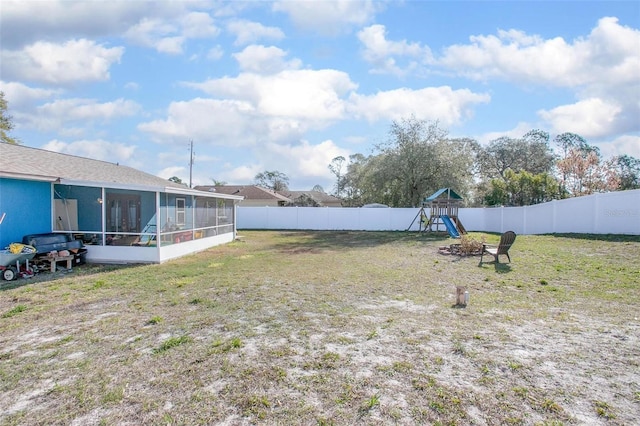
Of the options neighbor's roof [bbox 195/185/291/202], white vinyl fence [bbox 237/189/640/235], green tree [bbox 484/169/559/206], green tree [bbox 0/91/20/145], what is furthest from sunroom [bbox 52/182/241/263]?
green tree [bbox 484/169/559/206]

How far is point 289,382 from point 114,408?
1.38 meters

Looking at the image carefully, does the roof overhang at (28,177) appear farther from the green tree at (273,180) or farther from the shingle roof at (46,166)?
the green tree at (273,180)

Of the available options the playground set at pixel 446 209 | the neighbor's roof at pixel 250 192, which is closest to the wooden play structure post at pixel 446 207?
the playground set at pixel 446 209

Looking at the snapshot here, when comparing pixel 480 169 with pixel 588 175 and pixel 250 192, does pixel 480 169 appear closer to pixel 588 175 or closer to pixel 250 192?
pixel 588 175

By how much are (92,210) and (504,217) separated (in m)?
19.8

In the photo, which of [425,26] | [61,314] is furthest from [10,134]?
[425,26]

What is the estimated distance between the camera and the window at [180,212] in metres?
11.1

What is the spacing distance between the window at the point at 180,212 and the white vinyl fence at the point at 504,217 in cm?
1332

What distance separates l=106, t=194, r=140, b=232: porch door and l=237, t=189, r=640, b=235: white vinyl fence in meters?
14.0

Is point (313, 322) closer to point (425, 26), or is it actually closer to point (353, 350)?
point (353, 350)

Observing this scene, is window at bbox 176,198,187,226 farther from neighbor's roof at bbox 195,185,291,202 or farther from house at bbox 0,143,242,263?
neighbor's roof at bbox 195,185,291,202

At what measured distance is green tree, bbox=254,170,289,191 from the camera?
58.1 metres

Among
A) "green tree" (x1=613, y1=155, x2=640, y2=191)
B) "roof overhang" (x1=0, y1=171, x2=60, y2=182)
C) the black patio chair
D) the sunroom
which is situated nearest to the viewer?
"roof overhang" (x1=0, y1=171, x2=60, y2=182)

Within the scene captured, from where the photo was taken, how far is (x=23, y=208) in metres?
9.16
